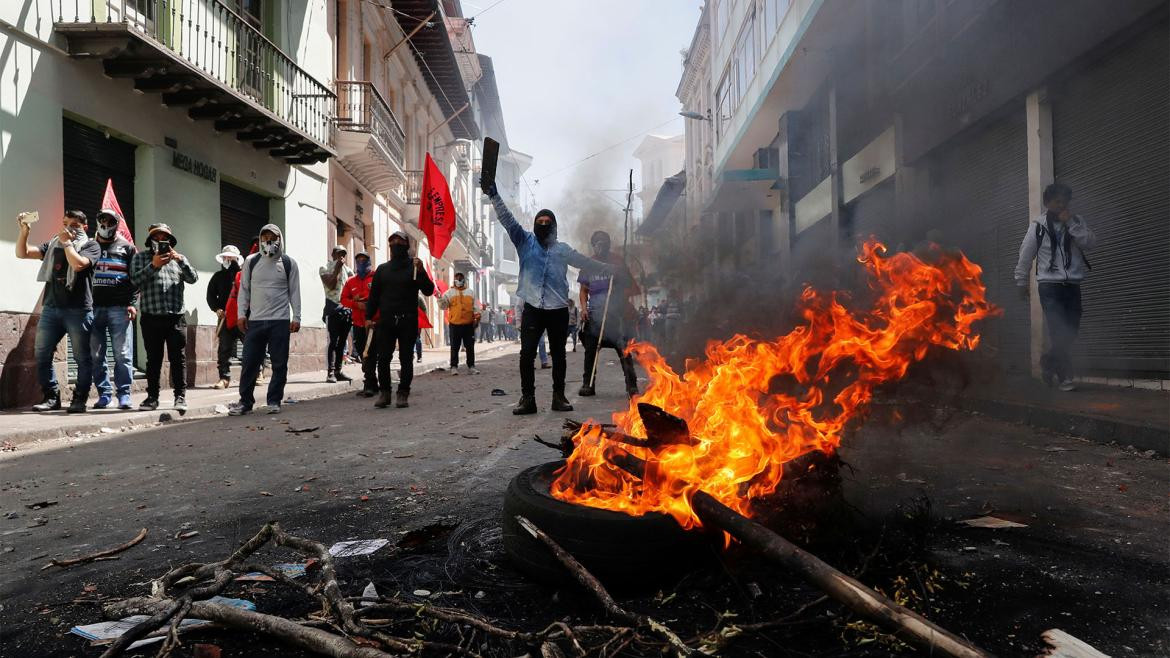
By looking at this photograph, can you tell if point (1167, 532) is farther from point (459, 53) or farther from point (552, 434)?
point (459, 53)

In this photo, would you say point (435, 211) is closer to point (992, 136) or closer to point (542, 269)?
point (542, 269)

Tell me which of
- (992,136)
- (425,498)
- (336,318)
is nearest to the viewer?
(425,498)

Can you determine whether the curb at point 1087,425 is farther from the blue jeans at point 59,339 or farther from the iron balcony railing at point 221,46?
the iron balcony railing at point 221,46

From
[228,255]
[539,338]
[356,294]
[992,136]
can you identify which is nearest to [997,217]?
[992,136]

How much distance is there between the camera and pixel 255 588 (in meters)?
2.32

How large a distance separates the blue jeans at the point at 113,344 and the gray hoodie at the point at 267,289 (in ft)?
4.03

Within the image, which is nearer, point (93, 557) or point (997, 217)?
point (93, 557)

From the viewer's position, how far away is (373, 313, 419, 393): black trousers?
8.18 m

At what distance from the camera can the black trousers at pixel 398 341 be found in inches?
322

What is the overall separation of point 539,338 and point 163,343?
425 centimetres

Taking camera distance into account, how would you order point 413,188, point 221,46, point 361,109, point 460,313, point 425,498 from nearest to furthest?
point 425,498 < point 221,46 < point 460,313 < point 361,109 < point 413,188

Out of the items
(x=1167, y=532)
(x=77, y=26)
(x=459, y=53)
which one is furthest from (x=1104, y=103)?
(x=459, y=53)

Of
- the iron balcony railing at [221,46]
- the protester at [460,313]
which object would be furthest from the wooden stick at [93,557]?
the protester at [460,313]

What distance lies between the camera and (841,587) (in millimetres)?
1766
